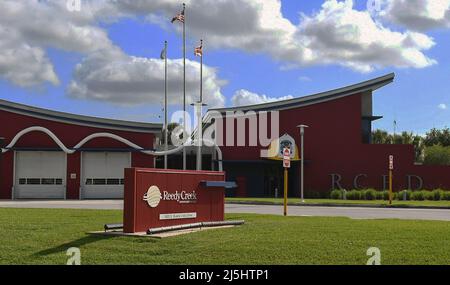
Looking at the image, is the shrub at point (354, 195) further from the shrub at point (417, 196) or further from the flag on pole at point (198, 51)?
the flag on pole at point (198, 51)

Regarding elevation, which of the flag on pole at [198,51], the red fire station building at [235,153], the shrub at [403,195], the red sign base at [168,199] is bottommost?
the shrub at [403,195]

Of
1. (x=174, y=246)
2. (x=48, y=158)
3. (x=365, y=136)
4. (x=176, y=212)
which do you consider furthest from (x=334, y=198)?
(x=174, y=246)

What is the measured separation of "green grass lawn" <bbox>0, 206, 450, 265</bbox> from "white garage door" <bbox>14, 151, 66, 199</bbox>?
27289 millimetres

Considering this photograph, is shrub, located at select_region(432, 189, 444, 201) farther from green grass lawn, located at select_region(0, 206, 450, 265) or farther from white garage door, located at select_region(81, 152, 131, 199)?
green grass lawn, located at select_region(0, 206, 450, 265)

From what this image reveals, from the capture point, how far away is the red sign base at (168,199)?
41.5 feet

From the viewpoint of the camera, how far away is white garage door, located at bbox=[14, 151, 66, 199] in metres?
40.2

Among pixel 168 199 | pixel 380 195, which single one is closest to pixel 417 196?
pixel 380 195

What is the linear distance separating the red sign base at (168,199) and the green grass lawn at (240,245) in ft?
3.56

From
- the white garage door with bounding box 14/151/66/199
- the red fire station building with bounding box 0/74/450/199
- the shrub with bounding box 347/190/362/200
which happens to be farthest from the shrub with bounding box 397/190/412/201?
the white garage door with bounding box 14/151/66/199

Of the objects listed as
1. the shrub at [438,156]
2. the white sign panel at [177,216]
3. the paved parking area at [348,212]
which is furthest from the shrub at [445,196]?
the white sign panel at [177,216]
